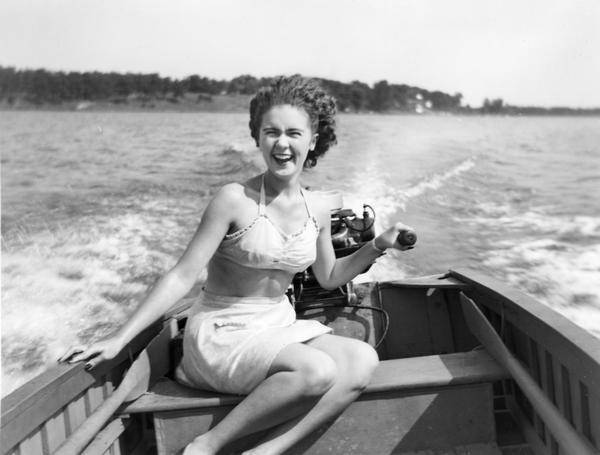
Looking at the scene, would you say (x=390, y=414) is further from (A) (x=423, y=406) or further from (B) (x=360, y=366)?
(B) (x=360, y=366)

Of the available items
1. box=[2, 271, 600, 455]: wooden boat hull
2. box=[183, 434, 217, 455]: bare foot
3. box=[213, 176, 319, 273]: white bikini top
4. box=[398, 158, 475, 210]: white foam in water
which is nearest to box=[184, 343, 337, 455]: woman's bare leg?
box=[183, 434, 217, 455]: bare foot

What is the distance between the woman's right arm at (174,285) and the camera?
64.4 inches

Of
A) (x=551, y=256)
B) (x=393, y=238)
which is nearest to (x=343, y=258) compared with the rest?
(x=393, y=238)

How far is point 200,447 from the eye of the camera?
167 cm

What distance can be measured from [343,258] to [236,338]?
1.87 feet

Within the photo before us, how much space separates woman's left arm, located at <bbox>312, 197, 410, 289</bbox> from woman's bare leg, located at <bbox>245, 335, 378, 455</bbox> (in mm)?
376

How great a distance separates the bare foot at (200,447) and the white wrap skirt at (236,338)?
6.2 inches

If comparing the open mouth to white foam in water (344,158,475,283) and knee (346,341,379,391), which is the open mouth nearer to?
knee (346,341,379,391)

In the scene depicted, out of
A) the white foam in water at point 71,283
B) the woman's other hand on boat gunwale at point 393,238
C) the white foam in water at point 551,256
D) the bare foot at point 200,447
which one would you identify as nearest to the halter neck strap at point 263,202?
the woman's other hand on boat gunwale at point 393,238

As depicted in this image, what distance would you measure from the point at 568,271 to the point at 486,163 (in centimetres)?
545

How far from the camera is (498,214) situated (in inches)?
335

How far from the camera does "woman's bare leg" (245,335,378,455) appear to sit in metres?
1.69

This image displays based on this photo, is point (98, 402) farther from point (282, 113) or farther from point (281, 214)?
point (282, 113)

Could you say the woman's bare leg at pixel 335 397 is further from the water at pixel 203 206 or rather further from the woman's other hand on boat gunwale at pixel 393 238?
the water at pixel 203 206
